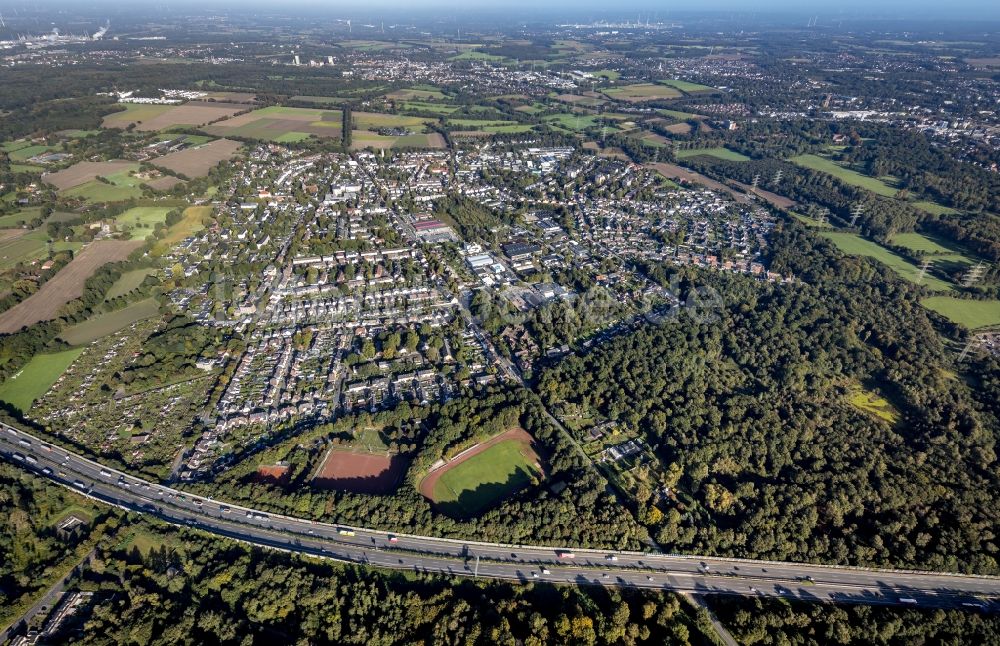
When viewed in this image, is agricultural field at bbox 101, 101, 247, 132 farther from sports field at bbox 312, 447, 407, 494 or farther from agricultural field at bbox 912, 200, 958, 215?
agricultural field at bbox 912, 200, 958, 215

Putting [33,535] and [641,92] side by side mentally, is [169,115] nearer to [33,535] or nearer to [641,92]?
[33,535]

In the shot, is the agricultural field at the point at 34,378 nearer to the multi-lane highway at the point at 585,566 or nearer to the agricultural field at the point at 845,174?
the multi-lane highway at the point at 585,566

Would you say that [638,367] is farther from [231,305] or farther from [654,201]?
[654,201]

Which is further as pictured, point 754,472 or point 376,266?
point 376,266

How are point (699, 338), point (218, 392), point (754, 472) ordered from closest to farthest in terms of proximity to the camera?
point (754, 472), point (218, 392), point (699, 338)

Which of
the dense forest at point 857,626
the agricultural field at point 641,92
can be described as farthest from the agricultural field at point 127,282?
the agricultural field at point 641,92

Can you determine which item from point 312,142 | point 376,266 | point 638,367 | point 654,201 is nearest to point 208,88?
point 312,142
